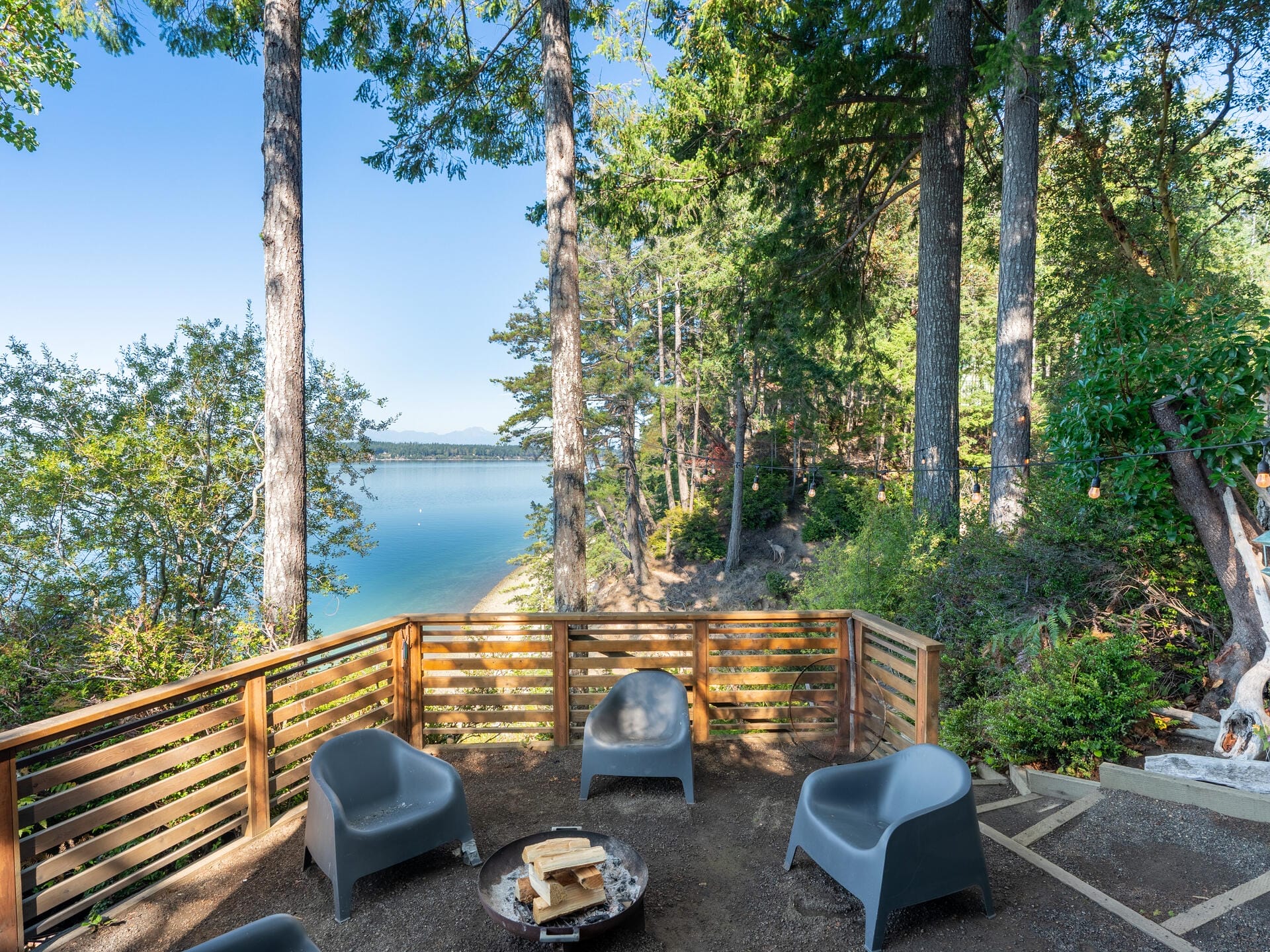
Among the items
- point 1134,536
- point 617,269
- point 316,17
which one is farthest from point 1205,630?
point 617,269

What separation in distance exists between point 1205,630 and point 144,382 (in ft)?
36.1

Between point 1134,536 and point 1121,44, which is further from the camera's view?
point 1121,44

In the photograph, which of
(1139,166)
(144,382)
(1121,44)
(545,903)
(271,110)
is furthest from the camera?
(1139,166)

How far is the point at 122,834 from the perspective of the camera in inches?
99.7

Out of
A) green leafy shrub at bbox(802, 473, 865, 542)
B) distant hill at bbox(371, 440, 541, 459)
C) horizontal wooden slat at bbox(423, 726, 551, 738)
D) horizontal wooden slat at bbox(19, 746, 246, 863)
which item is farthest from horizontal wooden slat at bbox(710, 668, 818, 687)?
distant hill at bbox(371, 440, 541, 459)

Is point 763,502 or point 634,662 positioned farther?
point 763,502

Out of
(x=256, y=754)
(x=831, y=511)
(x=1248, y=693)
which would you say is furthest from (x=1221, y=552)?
(x=831, y=511)

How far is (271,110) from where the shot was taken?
468 cm

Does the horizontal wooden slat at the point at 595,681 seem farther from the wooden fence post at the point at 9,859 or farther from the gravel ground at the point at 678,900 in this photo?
the wooden fence post at the point at 9,859

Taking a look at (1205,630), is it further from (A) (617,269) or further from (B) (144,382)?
(A) (617,269)

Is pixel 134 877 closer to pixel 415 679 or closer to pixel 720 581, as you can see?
pixel 415 679

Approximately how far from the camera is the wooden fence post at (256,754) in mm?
3064

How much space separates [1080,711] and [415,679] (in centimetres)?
419


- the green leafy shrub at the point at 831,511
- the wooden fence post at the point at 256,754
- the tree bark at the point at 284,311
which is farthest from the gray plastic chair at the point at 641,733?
the green leafy shrub at the point at 831,511
